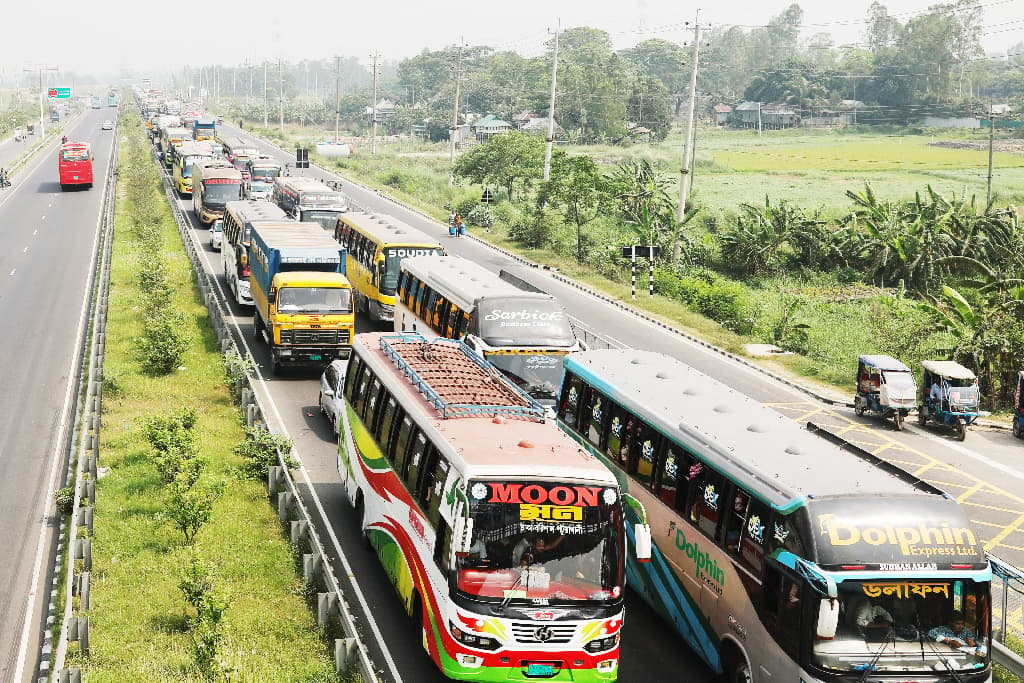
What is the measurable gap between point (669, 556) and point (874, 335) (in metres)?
22.4

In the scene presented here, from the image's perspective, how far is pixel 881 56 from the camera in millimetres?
165125

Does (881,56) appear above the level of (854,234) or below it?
above

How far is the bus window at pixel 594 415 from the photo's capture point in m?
17.5

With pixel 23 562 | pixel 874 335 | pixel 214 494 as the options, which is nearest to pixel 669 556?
pixel 214 494

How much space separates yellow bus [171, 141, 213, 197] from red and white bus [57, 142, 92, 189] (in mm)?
7195

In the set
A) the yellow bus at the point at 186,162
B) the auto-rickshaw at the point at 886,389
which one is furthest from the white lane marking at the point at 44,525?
the yellow bus at the point at 186,162

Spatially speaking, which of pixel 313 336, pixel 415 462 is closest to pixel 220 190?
pixel 313 336

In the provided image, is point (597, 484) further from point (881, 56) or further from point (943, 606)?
point (881, 56)

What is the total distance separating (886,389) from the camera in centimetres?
2678

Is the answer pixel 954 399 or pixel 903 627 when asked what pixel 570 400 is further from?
pixel 954 399

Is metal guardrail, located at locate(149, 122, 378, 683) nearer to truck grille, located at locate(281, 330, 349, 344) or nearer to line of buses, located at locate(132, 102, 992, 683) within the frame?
line of buses, located at locate(132, 102, 992, 683)

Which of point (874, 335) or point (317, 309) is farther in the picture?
point (874, 335)

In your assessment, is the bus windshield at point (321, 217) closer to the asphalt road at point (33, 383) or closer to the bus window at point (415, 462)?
the asphalt road at point (33, 383)

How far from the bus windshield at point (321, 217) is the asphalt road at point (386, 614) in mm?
24941
